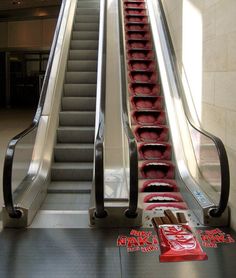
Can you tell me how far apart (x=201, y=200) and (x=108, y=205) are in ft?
3.03

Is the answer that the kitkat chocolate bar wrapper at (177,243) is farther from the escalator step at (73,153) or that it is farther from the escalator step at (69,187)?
the escalator step at (73,153)

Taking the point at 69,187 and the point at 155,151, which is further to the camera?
the point at 155,151

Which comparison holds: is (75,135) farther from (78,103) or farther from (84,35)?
(84,35)

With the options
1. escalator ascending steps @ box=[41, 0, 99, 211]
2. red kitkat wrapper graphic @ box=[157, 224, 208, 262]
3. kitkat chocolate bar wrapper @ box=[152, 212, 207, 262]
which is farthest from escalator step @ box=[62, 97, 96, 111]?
red kitkat wrapper graphic @ box=[157, 224, 208, 262]

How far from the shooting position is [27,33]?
16375 millimetres

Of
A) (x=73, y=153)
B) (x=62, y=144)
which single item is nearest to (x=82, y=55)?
(x=62, y=144)

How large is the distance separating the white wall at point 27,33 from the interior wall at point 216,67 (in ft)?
38.3

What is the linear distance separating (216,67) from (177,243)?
193 cm

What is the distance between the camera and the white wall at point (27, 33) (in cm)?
1631

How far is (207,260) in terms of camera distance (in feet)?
9.86

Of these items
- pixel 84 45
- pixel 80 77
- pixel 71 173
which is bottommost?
pixel 71 173

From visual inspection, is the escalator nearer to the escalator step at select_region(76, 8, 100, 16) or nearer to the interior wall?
the interior wall

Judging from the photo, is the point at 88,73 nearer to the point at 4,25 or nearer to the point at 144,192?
the point at 144,192

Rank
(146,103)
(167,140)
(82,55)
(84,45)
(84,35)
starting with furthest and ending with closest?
(84,35), (84,45), (82,55), (146,103), (167,140)
